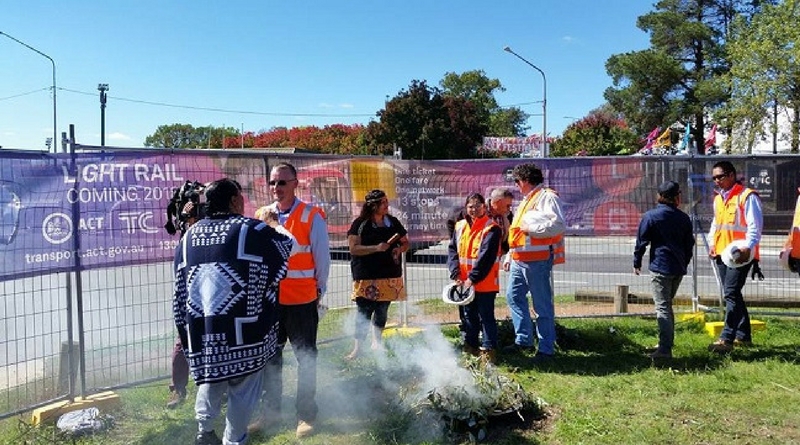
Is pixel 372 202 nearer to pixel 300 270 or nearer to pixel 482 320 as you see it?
pixel 482 320

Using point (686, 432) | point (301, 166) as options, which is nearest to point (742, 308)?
point (686, 432)

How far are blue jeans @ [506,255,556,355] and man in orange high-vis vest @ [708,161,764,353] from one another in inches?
69.5

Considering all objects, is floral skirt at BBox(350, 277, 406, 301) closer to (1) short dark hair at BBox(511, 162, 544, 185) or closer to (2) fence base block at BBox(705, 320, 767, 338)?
(1) short dark hair at BBox(511, 162, 544, 185)

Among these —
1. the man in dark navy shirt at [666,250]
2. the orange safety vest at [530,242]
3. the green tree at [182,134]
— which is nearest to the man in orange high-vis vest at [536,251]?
the orange safety vest at [530,242]

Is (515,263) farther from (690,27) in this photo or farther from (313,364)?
(690,27)

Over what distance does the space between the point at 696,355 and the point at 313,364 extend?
13.1 feet

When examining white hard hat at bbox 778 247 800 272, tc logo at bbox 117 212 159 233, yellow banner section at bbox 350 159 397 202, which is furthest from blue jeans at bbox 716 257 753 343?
tc logo at bbox 117 212 159 233

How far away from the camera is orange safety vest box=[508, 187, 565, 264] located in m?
6.09

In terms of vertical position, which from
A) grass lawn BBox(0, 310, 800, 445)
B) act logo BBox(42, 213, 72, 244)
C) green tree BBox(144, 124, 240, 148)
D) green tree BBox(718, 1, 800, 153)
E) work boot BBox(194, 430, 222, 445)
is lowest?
grass lawn BBox(0, 310, 800, 445)

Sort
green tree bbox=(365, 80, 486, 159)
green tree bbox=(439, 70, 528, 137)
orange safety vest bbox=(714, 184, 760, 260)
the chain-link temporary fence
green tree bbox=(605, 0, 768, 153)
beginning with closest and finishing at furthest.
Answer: the chain-link temporary fence < orange safety vest bbox=(714, 184, 760, 260) < green tree bbox=(605, 0, 768, 153) < green tree bbox=(365, 80, 486, 159) < green tree bbox=(439, 70, 528, 137)

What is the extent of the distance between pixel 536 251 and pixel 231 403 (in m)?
3.56

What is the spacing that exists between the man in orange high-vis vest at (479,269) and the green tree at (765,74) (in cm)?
1834

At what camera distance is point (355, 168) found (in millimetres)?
7285

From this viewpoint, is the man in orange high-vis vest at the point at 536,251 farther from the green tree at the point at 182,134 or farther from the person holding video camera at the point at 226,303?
the green tree at the point at 182,134
